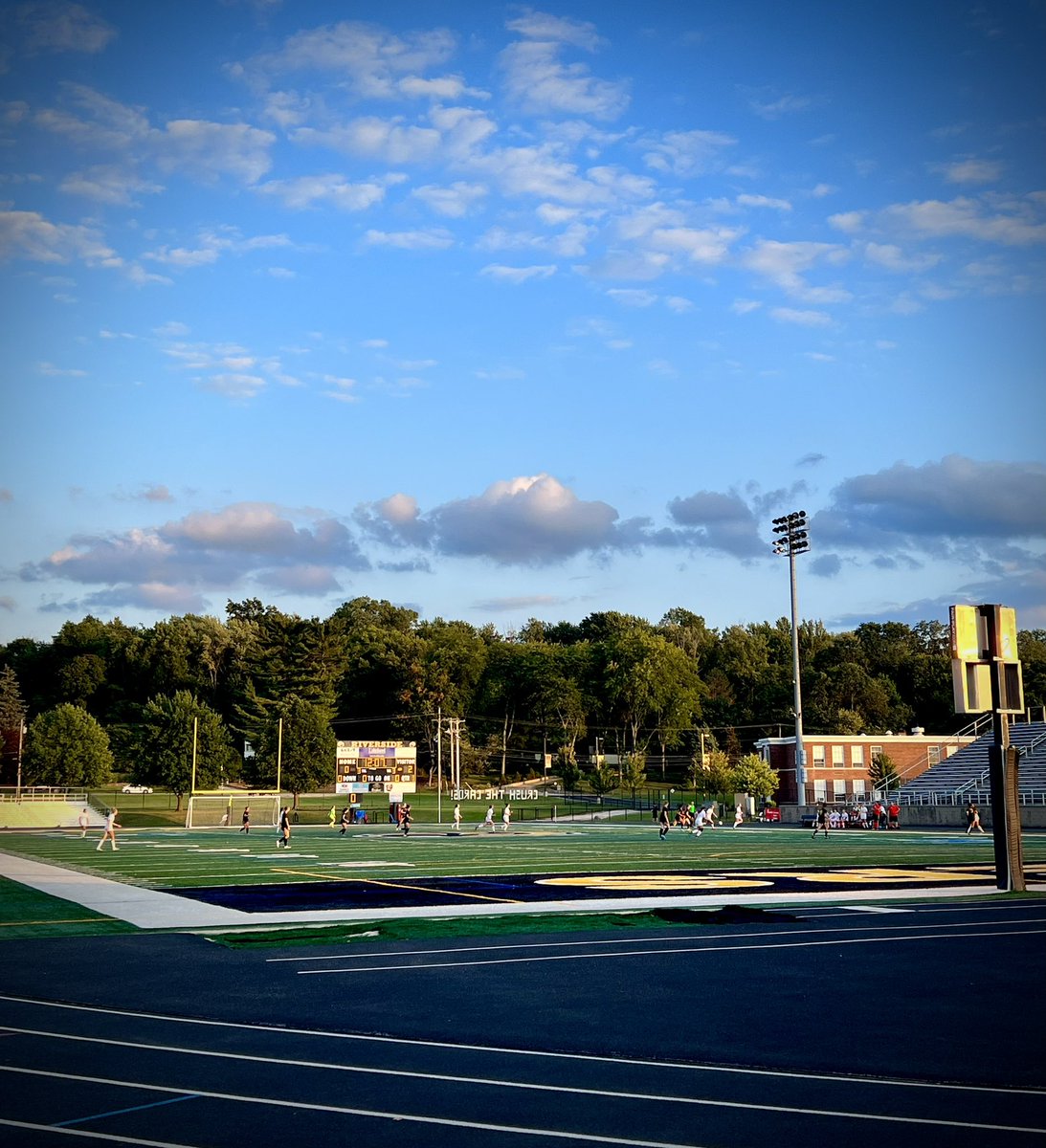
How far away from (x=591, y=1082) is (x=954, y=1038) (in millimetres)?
3632

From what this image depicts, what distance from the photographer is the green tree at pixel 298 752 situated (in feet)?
321

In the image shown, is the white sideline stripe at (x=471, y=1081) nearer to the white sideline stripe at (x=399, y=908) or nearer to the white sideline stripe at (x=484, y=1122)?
the white sideline stripe at (x=484, y=1122)

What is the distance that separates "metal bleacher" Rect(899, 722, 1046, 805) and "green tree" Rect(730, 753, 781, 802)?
26.7 feet

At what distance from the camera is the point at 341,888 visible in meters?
25.3

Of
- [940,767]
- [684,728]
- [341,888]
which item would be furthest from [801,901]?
[684,728]

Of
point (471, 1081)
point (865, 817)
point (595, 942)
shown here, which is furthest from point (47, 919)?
point (865, 817)

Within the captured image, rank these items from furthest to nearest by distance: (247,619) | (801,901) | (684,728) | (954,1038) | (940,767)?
(247,619) → (684,728) → (940,767) → (801,901) → (954,1038)

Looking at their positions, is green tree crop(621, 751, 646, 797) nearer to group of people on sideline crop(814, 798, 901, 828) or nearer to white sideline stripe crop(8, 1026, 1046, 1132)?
group of people on sideline crop(814, 798, 901, 828)

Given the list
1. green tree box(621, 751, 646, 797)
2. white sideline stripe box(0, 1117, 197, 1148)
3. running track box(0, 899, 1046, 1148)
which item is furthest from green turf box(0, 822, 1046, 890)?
green tree box(621, 751, 646, 797)

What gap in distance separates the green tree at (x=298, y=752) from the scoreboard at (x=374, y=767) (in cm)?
684

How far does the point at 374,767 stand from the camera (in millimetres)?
92688

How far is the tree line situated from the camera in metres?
128

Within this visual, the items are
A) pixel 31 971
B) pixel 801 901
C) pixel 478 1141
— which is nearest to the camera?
pixel 478 1141

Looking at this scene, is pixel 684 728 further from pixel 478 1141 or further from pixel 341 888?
pixel 478 1141
